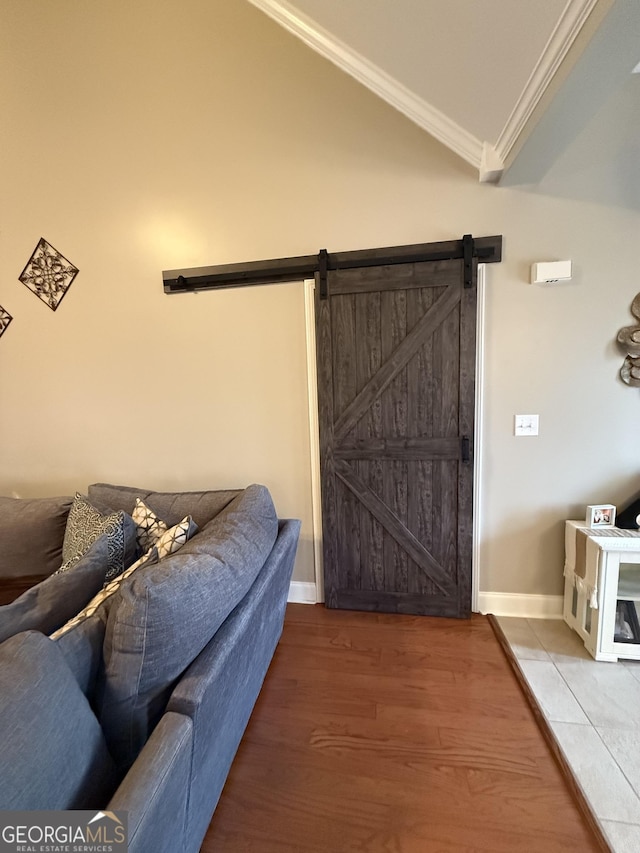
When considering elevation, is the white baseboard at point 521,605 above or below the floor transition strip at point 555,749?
above

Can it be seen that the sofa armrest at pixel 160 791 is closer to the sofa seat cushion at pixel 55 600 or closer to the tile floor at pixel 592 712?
the sofa seat cushion at pixel 55 600

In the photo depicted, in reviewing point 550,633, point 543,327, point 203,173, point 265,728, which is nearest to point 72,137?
point 203,173

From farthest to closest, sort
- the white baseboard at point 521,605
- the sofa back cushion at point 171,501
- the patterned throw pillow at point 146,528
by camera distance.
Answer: the white baseboard at point 521,605 → the sofa back cushion at point 171,501 → the patterned throw pillow at point 146,528

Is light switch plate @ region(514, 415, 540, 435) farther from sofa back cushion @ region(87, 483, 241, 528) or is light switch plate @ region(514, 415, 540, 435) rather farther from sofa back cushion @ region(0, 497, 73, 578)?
sofa back cushion @ region(0, 497, 73, 578)

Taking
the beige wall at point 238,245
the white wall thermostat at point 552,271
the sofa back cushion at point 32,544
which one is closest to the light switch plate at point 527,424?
the beige wall at point 238,245

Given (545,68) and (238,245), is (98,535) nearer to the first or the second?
(238,245)

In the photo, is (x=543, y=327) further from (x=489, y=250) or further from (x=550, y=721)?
(x=550, y=721)

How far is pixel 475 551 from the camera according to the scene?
2.29m

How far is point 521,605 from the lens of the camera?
2.28m

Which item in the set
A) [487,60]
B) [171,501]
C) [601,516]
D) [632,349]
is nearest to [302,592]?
[171,501]

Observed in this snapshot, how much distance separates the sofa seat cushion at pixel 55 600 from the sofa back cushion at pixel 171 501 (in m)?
0.66

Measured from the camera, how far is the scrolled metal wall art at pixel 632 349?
6.50ft

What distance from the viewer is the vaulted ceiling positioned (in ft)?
3.98

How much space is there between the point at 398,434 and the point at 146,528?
1.45m
